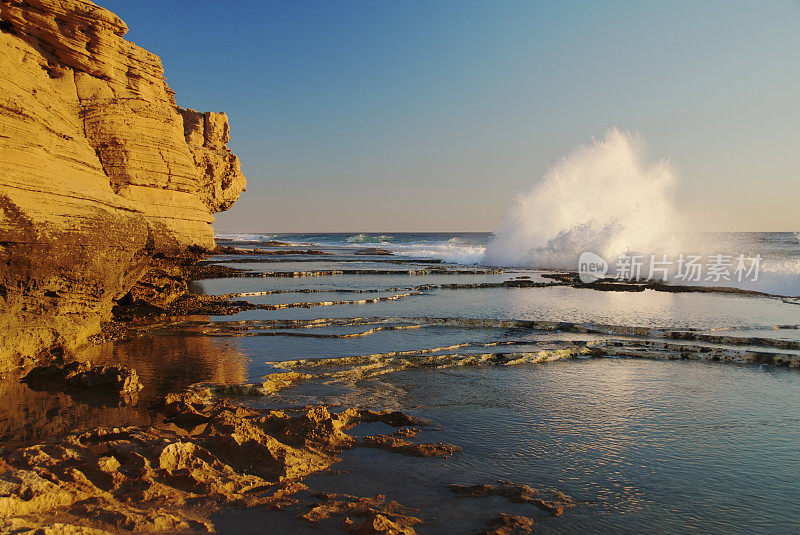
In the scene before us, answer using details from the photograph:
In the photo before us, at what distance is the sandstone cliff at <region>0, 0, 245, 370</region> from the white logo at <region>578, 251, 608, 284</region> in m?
23.6

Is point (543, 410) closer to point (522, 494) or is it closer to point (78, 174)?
point (522, 494)

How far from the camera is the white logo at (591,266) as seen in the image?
3027cm

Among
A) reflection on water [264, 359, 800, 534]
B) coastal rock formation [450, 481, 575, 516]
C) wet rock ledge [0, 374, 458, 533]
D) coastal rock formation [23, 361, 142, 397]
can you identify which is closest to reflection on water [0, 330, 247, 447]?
coastal rock formation [23, 361, 142, 397]

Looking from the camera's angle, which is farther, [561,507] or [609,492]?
[609,492]

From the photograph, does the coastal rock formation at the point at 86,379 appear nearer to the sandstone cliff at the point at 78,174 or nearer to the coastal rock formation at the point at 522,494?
the sandstone cliff at the point at 78,174

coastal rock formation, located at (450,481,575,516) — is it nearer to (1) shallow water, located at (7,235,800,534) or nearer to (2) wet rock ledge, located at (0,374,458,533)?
(1) shallow water, located at (7,235,800,534)

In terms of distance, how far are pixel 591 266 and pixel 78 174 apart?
32.4 metres

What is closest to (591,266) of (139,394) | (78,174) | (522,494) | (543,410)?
(543,410)

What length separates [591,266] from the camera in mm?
34750

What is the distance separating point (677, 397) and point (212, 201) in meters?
21.6

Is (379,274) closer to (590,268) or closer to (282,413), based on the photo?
(590,268)

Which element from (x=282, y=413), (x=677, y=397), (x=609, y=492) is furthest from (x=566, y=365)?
(x=282, y=413)

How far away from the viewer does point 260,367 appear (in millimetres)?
8250

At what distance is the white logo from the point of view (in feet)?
99.3
